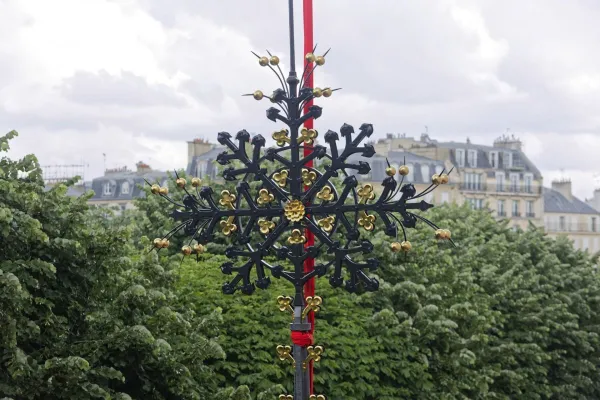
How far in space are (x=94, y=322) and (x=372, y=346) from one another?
877cm

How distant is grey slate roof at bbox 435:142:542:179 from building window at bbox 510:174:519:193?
3.71 ft

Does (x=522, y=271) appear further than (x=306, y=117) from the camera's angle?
Yes

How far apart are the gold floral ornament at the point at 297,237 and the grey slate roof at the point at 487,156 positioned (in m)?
87.6

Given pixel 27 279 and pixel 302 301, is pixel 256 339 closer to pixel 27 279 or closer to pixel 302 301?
pixel 27 279

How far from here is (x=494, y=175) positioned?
328 ft

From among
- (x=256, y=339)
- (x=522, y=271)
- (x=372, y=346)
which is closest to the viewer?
(x=256, y=339)

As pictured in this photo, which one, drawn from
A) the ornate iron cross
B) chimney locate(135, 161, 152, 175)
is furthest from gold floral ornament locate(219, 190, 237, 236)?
chimney locate(135, 161, 152, 175)

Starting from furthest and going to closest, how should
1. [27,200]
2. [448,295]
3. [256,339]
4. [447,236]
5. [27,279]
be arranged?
1. [448,295]
2. [256,339]
3. [27,200]
4. [27,279]
5. [447,236]

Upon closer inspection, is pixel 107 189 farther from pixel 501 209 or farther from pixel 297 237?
pixel 297 237

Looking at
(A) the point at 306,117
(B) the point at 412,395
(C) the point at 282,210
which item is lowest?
(B) the point at 412,395

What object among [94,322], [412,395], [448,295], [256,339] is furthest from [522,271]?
[94,322]

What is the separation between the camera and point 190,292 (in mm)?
23219

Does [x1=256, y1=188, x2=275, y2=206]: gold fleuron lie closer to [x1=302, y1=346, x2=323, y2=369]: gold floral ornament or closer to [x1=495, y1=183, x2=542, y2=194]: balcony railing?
[x1=302, y1=346, x2=323, y2=369]: gold floral ornament

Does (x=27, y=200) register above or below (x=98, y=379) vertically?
above
